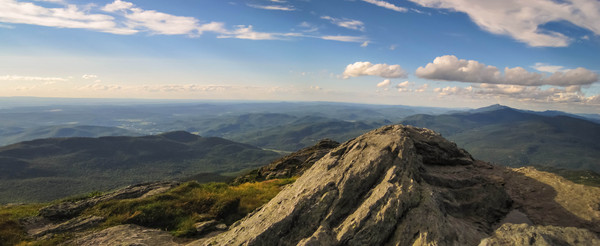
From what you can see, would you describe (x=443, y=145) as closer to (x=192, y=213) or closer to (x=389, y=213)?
(x=389, y=213)

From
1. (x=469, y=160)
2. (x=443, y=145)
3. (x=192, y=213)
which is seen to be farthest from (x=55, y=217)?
(x=469, y=160)

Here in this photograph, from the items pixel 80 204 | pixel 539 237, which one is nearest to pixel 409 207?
pixel 539 237

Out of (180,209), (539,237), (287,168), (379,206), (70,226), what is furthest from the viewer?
(287,168)

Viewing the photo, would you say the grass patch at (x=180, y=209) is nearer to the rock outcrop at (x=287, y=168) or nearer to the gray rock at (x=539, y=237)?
the gray rock at (x=539, y=237)

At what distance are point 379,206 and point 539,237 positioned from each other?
32.1 ft

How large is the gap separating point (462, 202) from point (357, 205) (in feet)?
34.9

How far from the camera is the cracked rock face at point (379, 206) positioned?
16844mm

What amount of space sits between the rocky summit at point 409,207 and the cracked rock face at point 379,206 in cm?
7

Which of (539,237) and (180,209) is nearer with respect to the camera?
(539,237)

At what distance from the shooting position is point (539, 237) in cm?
1598

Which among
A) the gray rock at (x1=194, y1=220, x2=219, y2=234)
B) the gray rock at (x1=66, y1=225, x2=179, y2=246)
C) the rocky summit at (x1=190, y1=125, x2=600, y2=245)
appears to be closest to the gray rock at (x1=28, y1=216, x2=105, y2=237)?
the gray rock at (x1=66, y1=225, x2=179, y2=246)

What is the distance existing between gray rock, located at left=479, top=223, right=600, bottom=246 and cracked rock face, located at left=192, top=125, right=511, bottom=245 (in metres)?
1.30

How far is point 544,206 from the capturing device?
22766 mm

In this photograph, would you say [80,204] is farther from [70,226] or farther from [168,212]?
[168,212]
